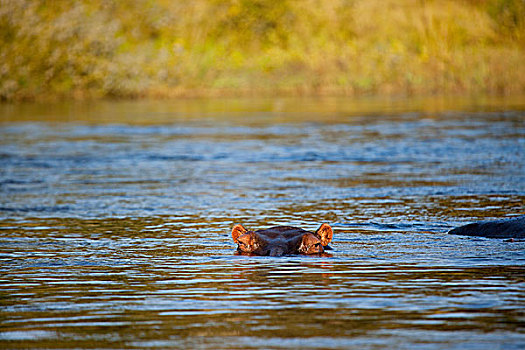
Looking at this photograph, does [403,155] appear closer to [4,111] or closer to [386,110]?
[386,110]

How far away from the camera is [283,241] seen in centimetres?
898

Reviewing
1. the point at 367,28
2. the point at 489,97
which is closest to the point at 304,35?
the point at 367,28

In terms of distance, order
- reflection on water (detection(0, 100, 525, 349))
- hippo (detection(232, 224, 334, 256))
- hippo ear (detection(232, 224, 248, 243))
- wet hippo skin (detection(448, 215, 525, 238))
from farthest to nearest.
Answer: wet hippo skin (detection(448, 215, 525, 238)) < hippo ear (detection(232, 224, 248, 243)) < hippo (detection(232, 224, 334, 256)) < reflection on water (detection(0, 100, 525, 349))

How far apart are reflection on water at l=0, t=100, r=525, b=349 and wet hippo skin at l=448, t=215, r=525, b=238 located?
21 centimetres

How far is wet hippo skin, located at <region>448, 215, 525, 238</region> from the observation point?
31.6 feet

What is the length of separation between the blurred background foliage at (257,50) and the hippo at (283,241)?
32355mm

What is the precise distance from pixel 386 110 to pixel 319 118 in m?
3.68

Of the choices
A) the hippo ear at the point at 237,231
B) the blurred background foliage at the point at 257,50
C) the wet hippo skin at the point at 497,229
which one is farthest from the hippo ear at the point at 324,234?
the blurred background foliage at the point at 257,50

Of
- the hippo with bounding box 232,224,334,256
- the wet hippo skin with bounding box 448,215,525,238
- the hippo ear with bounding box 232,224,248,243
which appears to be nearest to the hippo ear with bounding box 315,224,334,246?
the hippo with bounding box 232,224,334,256

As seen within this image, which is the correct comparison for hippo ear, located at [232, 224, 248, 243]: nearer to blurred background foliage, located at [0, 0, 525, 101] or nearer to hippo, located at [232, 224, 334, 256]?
hippo, located at [232, 224, 334, 256]

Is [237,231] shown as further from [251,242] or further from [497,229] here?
[497,229]

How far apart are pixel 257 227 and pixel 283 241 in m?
1.98

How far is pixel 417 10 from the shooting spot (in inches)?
1751

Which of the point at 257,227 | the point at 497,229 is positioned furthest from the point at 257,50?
the point at 497,229
